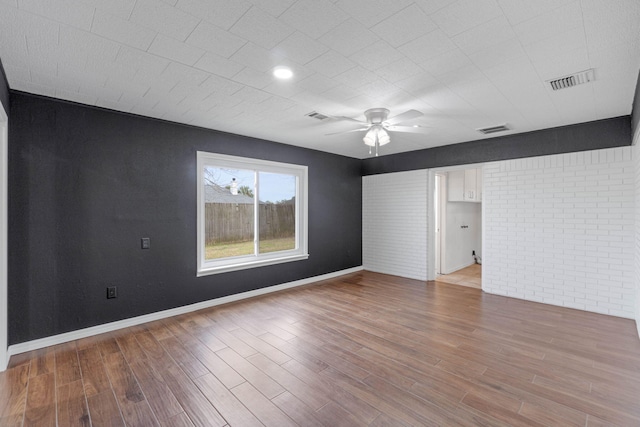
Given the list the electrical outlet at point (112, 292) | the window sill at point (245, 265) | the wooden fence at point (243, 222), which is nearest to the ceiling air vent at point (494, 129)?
the wooden fence at point (243, 222)

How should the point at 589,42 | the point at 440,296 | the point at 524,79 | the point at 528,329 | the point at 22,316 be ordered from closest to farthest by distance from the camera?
the point at 589,42 → the point at 524,79 → the point at 22,316 → the point at 528,329 → the point at 440,296

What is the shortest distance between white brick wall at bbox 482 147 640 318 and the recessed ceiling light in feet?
12.5

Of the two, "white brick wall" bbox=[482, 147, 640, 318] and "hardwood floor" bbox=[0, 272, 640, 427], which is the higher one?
"white brick wall" bbox=[482, 147, 640, 318]

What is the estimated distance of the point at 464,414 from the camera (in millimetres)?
1915

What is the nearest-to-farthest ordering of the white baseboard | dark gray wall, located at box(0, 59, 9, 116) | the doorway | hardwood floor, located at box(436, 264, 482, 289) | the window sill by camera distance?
dark gray wall, located at box(0, 59, 9, 116) → the white baseboard → the window sill → hardwood floor, located at box(436, 264, 482, 289) → the doorway

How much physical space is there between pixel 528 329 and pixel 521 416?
1.76m

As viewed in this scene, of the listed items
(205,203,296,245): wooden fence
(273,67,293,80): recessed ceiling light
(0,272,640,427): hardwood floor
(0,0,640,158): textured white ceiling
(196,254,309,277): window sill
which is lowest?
(0,272,640,427): hardwood floor

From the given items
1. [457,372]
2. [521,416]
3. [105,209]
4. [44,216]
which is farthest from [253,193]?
[521,416]

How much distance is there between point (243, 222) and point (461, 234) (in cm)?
508

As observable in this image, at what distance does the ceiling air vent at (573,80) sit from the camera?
251 centimetres

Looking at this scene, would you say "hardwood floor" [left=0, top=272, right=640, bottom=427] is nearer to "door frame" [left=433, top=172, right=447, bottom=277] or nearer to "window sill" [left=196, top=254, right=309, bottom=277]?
"window sill" [left=196, top=254, right=309, bottom=277]

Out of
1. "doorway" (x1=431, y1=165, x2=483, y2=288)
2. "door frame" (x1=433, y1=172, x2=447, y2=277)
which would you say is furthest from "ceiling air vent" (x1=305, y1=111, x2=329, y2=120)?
"door frame" (x1=433, y1=172, x2=447, y2=277)

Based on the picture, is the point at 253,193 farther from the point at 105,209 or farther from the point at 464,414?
the point at 464,414

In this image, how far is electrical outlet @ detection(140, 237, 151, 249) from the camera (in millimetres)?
3557
